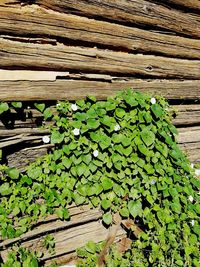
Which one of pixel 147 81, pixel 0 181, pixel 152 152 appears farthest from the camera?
pixel 147 81

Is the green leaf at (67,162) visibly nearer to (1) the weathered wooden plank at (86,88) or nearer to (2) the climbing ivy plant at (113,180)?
(2) the climbing ivy plant at (113,180)

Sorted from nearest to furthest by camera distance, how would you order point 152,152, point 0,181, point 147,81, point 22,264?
point 22,264, point 0,181, point 152,152, point 147,81

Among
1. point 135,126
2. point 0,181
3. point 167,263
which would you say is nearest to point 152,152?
point 135,126

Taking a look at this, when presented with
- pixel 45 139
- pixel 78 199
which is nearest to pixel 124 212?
pixel 78 199

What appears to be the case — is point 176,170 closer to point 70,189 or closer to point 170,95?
point 170,95

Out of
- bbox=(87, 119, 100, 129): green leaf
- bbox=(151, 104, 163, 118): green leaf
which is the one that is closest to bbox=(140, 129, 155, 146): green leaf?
bbox=(151, 104, 163, 118): green leaf

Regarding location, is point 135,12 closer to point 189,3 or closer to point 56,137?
point 189,3

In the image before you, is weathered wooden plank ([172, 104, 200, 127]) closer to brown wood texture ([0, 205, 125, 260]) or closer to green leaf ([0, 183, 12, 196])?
brown wood texture ([0, 205, 125, 260])
